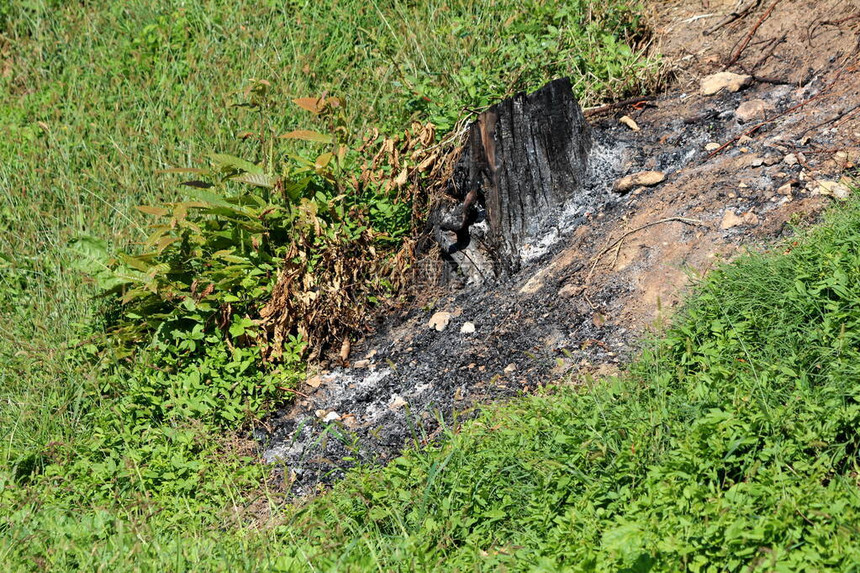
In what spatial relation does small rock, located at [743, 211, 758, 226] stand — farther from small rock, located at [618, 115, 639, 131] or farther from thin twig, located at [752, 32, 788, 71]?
thin twig, located at [752, 32, 788, 71]

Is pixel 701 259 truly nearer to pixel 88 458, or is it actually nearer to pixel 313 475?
pixel 313 475

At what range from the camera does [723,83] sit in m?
4.79

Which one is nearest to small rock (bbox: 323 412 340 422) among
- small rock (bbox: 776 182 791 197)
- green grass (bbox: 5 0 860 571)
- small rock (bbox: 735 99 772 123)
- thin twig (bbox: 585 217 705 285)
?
green grass (bbox: 5 0 860 571)

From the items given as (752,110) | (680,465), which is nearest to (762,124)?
(752,110)

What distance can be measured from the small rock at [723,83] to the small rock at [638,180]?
2.32 feet

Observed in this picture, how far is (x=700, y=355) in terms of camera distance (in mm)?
3326

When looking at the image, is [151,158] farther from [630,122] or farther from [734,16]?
[734,16]

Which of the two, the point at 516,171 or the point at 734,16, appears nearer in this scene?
the point at 516,171

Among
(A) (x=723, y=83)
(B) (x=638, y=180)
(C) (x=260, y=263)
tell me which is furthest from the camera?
(A) (x=723, y=83)

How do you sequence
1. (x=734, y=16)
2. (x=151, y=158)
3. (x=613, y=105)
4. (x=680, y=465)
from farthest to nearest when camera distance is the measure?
(x=151, y=158) < (x=734, y=16) < (x=613, y=105) < (x=680, y=465)

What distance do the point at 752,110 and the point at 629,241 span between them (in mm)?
1164

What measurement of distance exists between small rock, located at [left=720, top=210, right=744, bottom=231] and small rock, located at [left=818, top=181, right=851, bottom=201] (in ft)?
1.26

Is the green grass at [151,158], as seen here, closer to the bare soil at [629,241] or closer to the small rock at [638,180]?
the bare soil at [629,241]

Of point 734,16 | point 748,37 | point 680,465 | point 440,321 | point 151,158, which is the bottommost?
point 680,465
